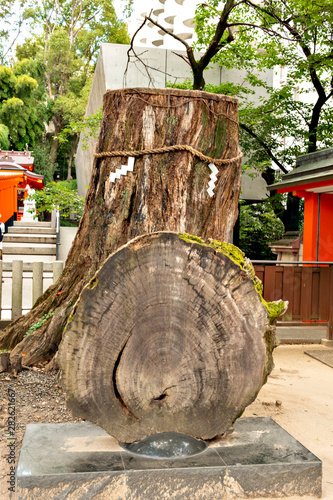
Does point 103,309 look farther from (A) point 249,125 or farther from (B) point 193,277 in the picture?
(A) point 249,125

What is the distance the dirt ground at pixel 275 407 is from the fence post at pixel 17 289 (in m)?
2.40

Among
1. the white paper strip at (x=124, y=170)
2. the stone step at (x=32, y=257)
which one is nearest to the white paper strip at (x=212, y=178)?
the white paper strip at (x=124, y=170)

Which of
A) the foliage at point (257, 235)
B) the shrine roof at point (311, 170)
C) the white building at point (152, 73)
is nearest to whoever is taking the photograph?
the shrine roof at point (311, 170)

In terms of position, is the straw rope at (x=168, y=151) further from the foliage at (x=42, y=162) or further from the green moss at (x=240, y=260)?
the foliage at (x=42, y=162)

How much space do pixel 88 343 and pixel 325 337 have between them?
227 inches

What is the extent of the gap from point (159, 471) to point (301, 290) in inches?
193

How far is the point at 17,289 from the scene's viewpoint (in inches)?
244

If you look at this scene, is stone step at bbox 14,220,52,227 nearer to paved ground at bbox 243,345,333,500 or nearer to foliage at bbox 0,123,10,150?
foliage at bbox 0,123,10,150

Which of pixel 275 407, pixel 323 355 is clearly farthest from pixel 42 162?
pixel 275 407

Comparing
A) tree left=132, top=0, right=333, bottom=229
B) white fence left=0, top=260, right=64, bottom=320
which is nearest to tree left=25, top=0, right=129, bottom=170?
tree left=132, top=0, right=333, bottom=229

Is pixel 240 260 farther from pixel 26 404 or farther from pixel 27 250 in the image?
pixel 27 250

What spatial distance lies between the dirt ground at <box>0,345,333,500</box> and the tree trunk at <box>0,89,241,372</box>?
113 cm

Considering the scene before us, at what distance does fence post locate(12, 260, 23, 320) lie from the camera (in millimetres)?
6152

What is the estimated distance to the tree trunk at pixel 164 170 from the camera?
3.31 metres
